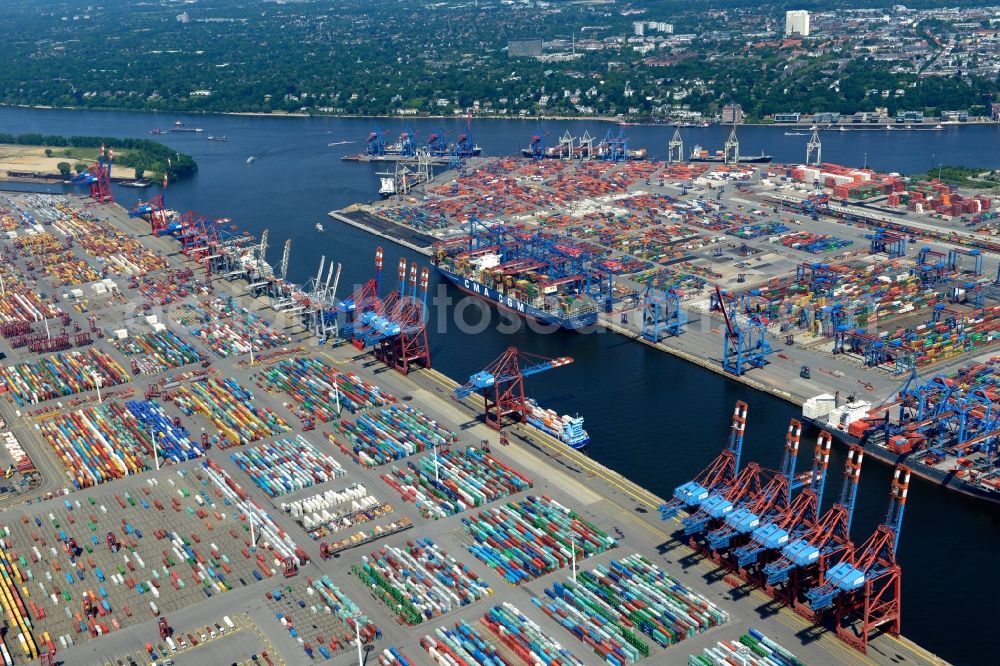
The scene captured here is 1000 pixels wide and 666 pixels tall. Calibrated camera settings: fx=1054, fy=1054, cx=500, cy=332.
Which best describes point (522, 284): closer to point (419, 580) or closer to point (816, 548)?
point (419, 580)

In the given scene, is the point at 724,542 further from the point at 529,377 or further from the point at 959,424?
the point at 529,377

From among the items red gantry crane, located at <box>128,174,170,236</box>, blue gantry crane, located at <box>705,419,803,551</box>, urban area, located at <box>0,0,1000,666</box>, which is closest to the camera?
urban area, located at <box>0,0,1000,666</box>

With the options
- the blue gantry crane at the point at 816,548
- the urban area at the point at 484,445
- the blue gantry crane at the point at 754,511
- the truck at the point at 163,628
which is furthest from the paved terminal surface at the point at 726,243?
the truck at the point at 163,628

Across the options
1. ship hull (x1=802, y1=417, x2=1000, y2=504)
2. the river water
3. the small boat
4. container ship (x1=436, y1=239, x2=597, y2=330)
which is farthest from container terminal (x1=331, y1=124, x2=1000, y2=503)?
the small boat

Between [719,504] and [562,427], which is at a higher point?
[719,504]

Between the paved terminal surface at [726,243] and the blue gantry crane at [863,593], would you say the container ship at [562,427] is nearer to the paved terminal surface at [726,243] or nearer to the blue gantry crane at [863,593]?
the paved terminal surface at [726,243]

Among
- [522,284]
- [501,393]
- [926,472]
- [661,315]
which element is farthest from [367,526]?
[522,284]

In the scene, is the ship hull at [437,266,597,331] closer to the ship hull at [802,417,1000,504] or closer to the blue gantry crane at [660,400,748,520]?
the ship hull at [802,417,1000,504]
